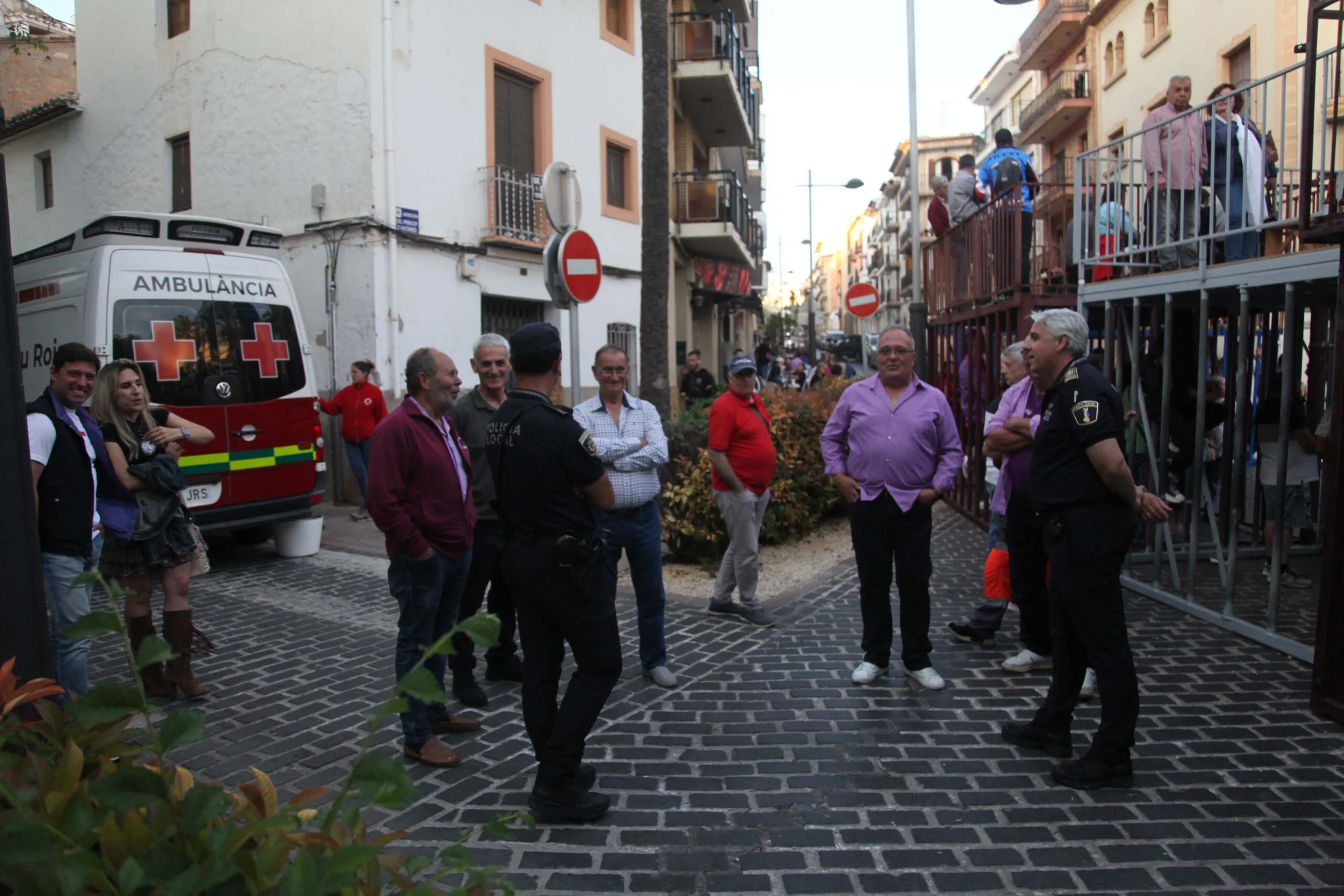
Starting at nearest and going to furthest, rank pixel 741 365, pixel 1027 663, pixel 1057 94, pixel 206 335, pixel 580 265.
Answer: pixel 1027 663
pixel 741 365
pixel 580 265
pixel 206 335
pixel 1057 94

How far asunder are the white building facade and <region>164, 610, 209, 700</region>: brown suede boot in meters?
6.20

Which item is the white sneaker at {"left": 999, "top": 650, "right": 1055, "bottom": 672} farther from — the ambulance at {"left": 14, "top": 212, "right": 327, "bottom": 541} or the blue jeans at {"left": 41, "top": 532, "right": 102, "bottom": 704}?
the ambulance at {"left": 14, "top": 212, "right": 327, "bottom": 541}

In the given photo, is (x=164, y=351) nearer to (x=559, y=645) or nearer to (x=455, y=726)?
(x=455, y=726)

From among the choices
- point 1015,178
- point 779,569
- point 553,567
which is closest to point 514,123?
point 1015,178

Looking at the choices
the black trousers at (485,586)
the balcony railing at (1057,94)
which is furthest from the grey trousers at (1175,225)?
the balcony railing at (1057,94)

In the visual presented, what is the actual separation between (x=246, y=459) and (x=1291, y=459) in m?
8.37

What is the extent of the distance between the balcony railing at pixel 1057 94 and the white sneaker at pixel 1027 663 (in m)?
27.5

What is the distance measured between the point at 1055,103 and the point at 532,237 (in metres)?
20.9

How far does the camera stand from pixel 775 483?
30.0ft

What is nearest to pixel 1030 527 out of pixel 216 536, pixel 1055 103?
pixel 216 536

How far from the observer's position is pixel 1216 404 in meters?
8.46

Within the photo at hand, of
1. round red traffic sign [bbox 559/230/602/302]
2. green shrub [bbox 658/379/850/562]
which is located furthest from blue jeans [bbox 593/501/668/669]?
round red traffic sign [bbox 559/230/602/302]

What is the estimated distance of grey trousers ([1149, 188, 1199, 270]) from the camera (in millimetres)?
6992

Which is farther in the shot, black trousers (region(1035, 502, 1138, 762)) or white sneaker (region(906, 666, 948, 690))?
white sneaker (region(906, 666, 948, 690))
